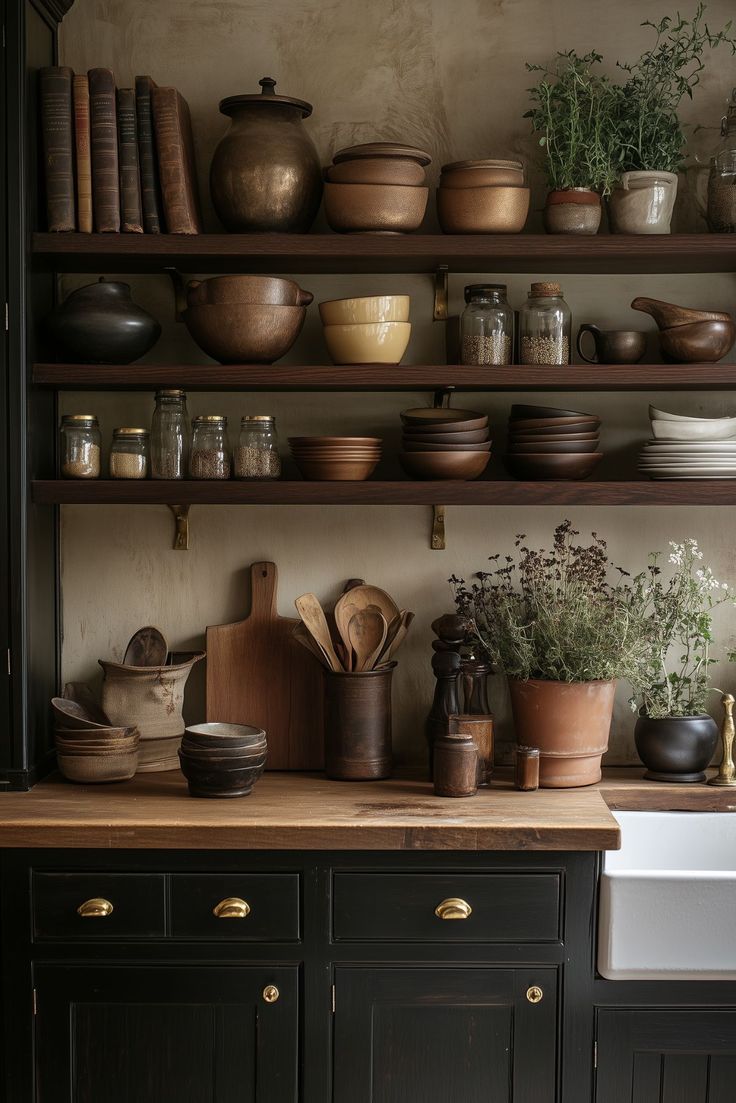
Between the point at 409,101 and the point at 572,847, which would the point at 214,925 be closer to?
the point at 572,847

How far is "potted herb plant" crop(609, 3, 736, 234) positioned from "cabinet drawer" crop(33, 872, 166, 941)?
1.79m

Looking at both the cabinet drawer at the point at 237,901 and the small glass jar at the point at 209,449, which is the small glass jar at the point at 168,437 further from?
the cabinet drawer at the point at 237,901

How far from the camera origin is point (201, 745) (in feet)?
7.77

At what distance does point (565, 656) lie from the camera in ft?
8.39

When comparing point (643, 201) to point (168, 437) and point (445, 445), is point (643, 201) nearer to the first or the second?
point (445, 445)

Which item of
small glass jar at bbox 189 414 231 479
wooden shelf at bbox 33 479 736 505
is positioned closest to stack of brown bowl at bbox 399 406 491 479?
wooden shelf at bbox 33 479 736 505

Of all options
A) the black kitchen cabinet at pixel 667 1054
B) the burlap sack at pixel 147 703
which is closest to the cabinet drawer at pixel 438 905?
the black kitchen cabinet at pixel 667 1054

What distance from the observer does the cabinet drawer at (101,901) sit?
219cm

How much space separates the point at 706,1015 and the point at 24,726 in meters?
1.56

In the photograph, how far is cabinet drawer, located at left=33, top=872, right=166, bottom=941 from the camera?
2.19 metres

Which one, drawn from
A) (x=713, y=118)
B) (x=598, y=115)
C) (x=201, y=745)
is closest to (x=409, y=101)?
(x=598, y=115)

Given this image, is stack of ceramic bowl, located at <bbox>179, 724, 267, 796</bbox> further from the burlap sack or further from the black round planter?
the black round planter

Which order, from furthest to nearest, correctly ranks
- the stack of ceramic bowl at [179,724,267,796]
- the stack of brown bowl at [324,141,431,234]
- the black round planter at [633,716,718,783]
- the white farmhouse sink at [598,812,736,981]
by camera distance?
the black round planter at [633,716,718,783] < the stack of brown bowl at [324,141,431,234] < the stack of ceramic bowl at [179,724,267,796] < the white farmhouse sink at [598,812,736,981]

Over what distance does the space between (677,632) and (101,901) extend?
4.92ft
